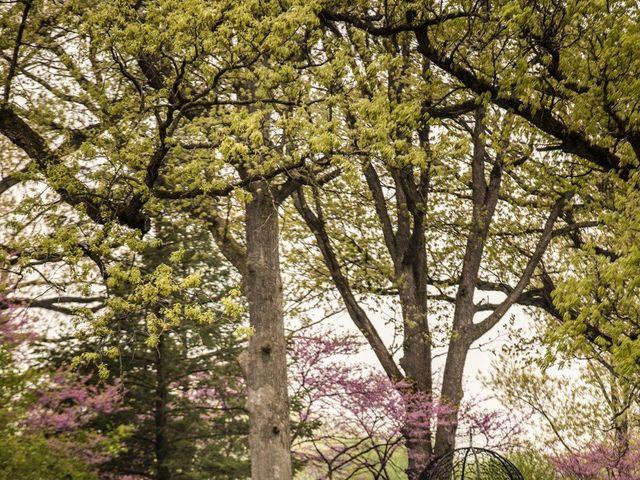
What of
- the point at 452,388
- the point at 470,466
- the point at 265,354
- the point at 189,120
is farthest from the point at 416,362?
the point at 189,120

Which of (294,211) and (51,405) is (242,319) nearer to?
(294,211)

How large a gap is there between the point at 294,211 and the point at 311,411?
4553mm

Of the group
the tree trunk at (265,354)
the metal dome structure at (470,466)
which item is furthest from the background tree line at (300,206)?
the metal dome structure at (470,466)

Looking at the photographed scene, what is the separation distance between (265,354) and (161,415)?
3951 mm

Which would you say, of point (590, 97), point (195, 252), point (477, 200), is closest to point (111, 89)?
point (195, 252)

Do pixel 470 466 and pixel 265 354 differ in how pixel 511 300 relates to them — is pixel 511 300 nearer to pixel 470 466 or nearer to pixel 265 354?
pixel 470 466

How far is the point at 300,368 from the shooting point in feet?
44.6

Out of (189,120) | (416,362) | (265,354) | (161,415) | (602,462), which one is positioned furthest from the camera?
(602,462)

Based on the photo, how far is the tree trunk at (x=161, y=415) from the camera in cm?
1280

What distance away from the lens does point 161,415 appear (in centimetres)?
1309

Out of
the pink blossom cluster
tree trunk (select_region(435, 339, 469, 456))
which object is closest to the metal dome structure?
tree trunk (select_region(435, 339, 469, 456))

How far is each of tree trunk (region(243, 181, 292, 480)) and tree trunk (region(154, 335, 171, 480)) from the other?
3.18 metres

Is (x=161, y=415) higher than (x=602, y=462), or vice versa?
(x=161, y=415)

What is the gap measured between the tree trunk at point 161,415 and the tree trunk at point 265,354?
3.18 m
